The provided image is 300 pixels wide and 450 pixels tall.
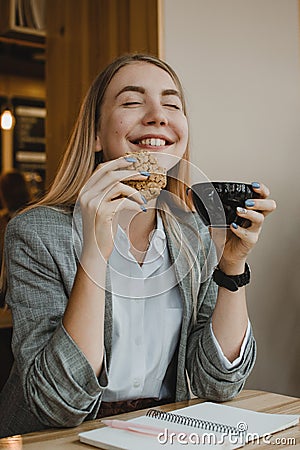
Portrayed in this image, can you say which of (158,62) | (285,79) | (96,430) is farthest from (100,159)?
(285,79)

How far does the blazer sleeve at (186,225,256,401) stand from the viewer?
1.51m

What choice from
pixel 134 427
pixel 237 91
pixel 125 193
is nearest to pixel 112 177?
pixel 125 193

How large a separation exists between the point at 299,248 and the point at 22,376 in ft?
6.04

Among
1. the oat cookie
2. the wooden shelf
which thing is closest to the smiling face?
the oat cookie

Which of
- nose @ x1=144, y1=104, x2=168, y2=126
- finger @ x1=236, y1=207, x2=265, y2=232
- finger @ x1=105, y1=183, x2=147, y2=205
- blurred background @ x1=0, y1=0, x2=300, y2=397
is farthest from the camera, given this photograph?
blurred background @ x1=0, y1=0, x2=300, y2=397

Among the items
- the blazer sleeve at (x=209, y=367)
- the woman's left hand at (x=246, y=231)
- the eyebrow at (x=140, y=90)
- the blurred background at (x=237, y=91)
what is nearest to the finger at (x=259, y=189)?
the woman's left hand at (x=246, y=231)

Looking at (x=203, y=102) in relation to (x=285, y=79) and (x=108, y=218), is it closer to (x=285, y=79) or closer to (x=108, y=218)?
(x=285, y=79)

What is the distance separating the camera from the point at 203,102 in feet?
8.84

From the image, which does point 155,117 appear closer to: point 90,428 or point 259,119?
point 90,428

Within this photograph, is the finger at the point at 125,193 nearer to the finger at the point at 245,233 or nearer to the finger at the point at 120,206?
the finger at the point at 120,206

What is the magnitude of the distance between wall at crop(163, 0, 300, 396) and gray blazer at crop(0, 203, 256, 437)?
3.78ft

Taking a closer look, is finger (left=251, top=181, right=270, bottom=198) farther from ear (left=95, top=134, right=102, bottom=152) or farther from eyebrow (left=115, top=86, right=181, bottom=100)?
ear (left=95, top=134, right=102, bottom=152)

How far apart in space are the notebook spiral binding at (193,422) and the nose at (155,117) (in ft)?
1.81

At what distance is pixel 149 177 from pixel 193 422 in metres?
0.42
